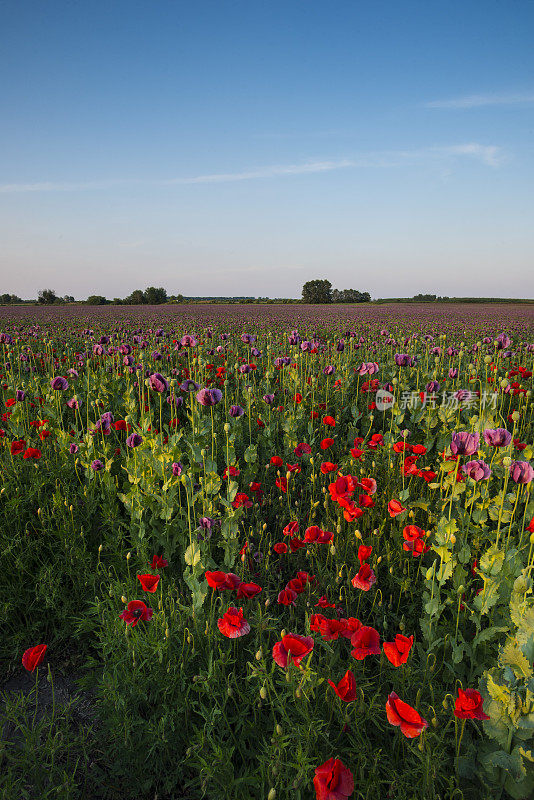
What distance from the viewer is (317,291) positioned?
59.2 m

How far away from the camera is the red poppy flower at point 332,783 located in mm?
1067

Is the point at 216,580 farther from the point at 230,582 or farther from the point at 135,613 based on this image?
the point at 135,613

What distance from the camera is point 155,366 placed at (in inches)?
248

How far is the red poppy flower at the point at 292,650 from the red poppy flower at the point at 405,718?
27cm

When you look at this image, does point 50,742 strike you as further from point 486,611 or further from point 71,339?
point 71,339

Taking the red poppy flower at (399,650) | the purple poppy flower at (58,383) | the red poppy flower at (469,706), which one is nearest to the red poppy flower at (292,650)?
the red poppy flower at (399,650)

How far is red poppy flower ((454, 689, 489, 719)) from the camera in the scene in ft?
3.97

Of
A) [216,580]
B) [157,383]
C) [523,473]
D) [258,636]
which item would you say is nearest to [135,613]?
[216,580]

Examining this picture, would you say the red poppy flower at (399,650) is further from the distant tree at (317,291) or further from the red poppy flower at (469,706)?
the distant tree at (317,291)

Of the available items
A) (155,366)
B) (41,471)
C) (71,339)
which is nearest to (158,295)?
(71,339)

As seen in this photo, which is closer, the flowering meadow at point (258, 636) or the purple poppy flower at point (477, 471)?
the flowering meadow at point (258, 636)

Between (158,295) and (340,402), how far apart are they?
49398 mm

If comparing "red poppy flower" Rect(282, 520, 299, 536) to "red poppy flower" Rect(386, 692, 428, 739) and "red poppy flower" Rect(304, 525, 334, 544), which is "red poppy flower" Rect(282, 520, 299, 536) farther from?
"red poppy flower" Rect(386, 692, 428, 739)

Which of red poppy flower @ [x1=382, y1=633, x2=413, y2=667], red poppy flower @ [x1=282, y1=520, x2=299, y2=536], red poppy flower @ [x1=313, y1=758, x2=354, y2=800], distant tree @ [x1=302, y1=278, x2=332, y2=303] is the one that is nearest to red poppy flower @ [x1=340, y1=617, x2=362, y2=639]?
red poppy flower @ [x1=382, y1=633, x2=413, y2=667]
